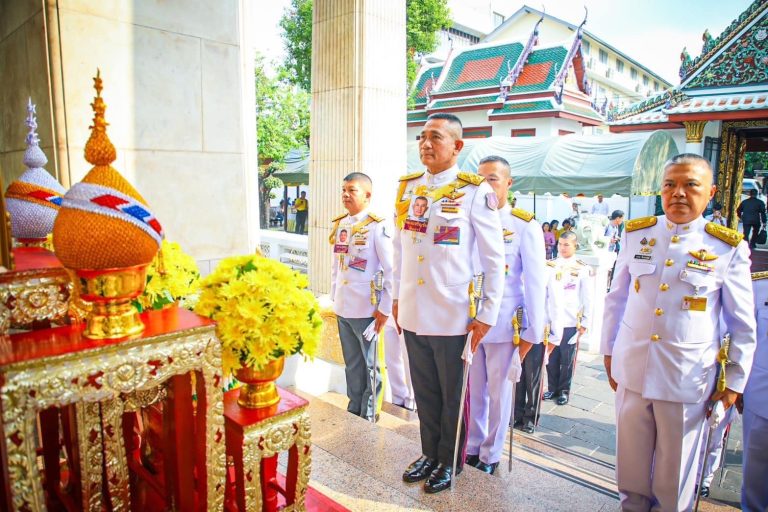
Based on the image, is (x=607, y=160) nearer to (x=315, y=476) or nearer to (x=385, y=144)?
(x=385, y=144)

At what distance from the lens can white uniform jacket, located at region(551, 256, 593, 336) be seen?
16.2 ft

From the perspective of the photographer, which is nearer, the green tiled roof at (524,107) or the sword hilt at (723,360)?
the sword hilt at (723,360)

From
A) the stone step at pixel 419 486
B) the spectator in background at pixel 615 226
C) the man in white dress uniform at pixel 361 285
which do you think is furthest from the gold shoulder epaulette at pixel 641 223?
the spectator in background at pixel 615 226

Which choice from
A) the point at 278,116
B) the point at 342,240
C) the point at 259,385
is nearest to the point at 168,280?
A: the point at 259,385

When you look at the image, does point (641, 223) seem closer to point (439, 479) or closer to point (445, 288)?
point (445, 288)

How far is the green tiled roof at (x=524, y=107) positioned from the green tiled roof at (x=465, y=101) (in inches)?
21.1

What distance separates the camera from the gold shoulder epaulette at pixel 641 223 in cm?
255

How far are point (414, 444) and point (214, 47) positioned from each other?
2.84 meters

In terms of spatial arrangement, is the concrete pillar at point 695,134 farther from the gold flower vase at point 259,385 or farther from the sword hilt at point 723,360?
the gold flower vase at point 259,385

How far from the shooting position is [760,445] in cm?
253

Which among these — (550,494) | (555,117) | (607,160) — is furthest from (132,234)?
(555,117)

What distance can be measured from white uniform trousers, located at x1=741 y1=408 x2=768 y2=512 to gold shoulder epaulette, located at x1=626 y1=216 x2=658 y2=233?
1.11 m

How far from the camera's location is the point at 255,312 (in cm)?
158

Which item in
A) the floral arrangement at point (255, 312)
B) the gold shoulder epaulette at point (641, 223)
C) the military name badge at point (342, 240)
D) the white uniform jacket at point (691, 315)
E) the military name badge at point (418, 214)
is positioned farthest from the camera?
the military name badge at point (342, 240)
